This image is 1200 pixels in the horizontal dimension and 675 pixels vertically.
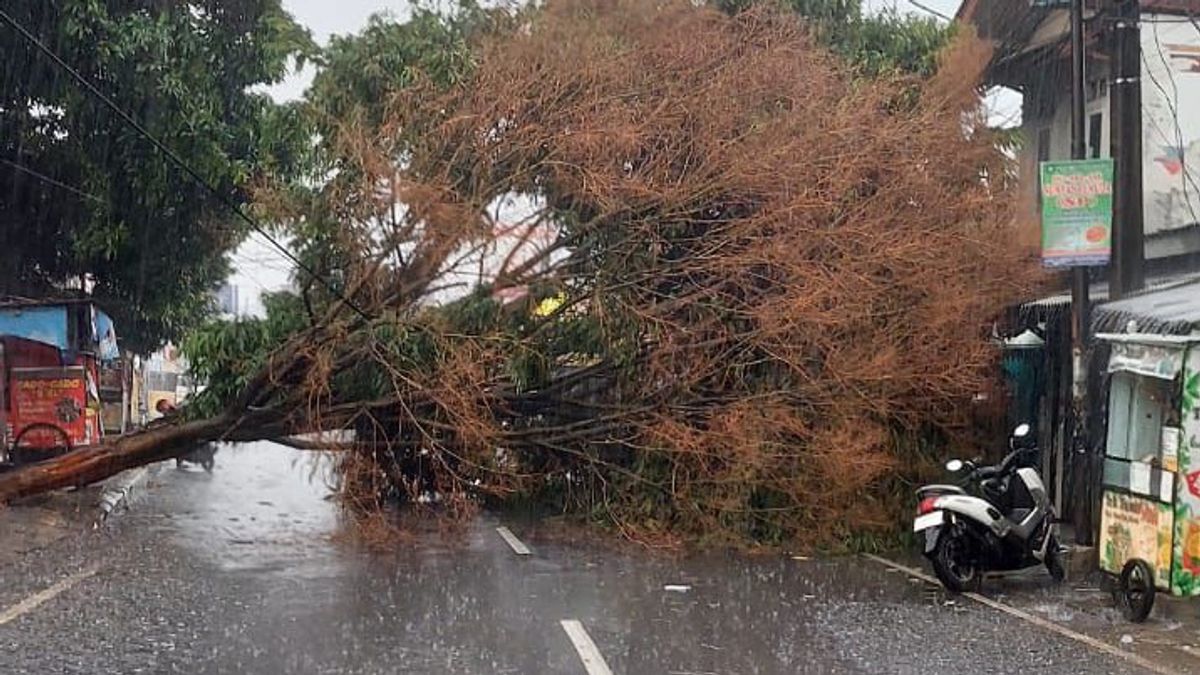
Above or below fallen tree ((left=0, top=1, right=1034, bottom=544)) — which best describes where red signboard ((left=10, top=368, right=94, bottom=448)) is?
below

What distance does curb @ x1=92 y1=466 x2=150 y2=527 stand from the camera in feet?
55.6

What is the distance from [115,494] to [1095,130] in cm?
1592

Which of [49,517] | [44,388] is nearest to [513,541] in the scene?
[49,517]

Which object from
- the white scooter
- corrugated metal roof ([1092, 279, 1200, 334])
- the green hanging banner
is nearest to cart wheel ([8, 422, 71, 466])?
the white scooter

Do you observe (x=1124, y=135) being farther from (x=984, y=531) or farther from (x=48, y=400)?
(x=48, y=400)

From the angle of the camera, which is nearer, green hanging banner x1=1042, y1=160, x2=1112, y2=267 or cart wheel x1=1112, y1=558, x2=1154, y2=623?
cart wheel x1=1112, y1=558, x2=1154, y2=623

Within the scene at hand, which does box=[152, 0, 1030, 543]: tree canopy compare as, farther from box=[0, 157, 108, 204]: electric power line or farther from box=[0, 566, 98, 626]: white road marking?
box=[0, 157, 108, 204]: electric power line

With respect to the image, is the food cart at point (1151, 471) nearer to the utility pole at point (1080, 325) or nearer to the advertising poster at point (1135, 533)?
the advertising poster at point (1135, 533)

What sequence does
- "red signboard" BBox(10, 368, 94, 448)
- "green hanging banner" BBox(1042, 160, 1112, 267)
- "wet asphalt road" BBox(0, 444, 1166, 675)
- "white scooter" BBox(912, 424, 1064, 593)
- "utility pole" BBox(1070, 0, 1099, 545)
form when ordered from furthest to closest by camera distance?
"red signboard" BBox(10, 368, 94, 448)
"utility pole" BBox(1070, 0, 1099, 545)
"green hanging banner" BBox(1042, 160, 1112, 267)
"white scooter" BBox(912, 424, 1064, 593)
"wet asphalt road" BBox(0, 444, 1166, 675)

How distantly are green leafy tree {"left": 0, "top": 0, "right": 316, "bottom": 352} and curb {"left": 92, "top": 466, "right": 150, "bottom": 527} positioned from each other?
361cm

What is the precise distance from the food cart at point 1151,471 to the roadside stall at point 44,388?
1472 centimetres

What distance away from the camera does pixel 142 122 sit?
16734 millimetres

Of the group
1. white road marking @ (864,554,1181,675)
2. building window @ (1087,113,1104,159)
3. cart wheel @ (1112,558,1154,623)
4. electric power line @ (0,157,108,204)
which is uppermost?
building window @ (1087,113,1104,159)

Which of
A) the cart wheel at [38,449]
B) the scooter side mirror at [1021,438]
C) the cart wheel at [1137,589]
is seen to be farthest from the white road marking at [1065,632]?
the cart wheel at [38,449]
